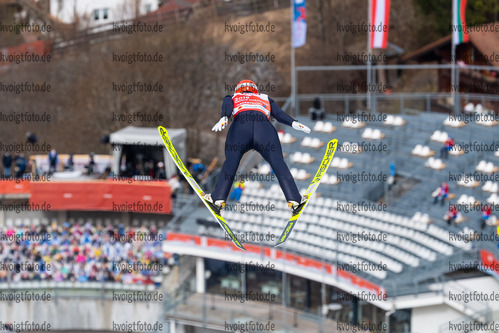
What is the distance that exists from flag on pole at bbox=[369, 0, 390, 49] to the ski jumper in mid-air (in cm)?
2276

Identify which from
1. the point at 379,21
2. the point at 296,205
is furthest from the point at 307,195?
the point at 379,21

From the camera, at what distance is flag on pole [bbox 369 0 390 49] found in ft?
135

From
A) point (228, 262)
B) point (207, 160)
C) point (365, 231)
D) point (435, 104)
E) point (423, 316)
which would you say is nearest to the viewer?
point (423, 316)

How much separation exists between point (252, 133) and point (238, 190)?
745 inches

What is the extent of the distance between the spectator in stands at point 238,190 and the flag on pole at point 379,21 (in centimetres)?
808

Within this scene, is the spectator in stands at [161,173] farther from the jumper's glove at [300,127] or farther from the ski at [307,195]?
the jumper's glove at [300,127]

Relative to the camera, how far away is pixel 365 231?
34594 mm

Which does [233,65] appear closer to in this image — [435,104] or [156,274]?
[435,104]

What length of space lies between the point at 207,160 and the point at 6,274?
1163 centimetres

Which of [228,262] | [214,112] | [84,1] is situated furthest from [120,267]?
[84,1]

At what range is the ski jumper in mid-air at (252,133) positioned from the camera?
19031 mm

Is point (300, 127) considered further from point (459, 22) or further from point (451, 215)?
point (459, 22)

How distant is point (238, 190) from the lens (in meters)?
38.0

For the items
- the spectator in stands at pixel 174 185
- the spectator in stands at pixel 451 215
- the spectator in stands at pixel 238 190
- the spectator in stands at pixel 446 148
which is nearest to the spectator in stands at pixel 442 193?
the spectator in stands at pixel 451 215
